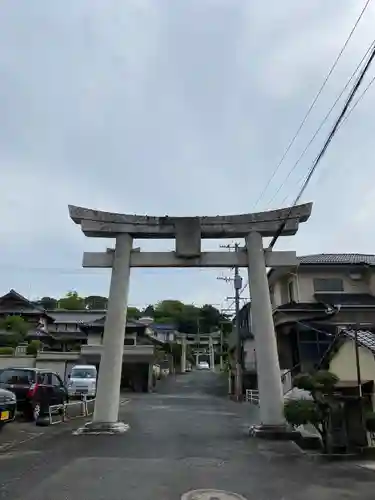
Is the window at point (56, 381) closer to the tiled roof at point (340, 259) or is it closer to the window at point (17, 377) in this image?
the window at point (17, 377)

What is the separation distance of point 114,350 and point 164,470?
5.59 metres

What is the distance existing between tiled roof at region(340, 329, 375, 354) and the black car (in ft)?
32.3

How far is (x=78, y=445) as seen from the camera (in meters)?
10.4

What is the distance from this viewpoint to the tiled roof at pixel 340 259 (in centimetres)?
2569

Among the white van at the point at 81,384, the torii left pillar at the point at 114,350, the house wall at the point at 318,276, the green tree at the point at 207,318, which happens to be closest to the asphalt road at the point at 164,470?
the torii left pillar at the point at 114,350

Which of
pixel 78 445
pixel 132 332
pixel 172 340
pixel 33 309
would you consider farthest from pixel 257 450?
pixel 172 340

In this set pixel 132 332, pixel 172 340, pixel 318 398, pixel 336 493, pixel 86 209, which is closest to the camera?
pixel 336 493

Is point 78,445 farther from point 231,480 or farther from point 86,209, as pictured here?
point 86,209

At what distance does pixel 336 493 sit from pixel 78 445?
5.90 metres

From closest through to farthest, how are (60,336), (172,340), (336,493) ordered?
(336,493), (60,336), (172,340)

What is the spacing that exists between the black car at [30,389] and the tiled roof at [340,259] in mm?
15017

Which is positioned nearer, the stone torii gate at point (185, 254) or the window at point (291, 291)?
the stone torii gate at point (185, 254)

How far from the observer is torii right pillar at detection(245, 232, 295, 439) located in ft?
41.2

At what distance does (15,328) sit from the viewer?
40.1 metres
